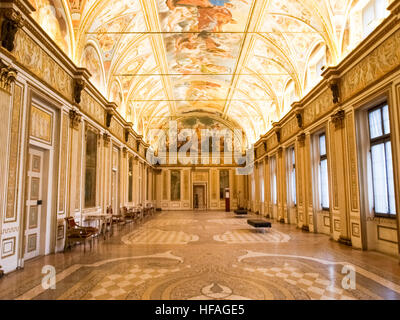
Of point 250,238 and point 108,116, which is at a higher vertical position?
point 108,116

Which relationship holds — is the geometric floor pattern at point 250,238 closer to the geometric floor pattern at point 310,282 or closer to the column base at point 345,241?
the column base at point 345,241

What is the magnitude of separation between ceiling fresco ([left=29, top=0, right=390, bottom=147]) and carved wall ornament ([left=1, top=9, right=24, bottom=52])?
5.43ft

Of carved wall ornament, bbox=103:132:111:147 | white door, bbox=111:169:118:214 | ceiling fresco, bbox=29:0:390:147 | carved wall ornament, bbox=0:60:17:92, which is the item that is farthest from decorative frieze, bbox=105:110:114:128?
carved wall ornament, bbox=0:60:17:92

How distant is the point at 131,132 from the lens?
63.9 feet

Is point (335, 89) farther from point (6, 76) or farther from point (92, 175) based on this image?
point (92, 175)

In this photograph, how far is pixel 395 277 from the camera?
19.5ft

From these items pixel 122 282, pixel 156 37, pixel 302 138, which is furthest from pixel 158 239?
pixel 156 37

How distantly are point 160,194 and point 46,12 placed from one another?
79.4 ft

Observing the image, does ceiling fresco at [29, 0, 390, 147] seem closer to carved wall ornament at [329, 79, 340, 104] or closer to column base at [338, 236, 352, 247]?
carved wall ornament at [329, 79, 340, 104]

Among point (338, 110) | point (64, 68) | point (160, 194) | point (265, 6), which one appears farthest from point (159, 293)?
point (160, 194)

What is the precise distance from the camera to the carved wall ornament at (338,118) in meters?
10.1

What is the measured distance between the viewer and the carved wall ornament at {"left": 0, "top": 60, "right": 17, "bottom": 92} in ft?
20.3

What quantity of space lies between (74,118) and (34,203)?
316cm

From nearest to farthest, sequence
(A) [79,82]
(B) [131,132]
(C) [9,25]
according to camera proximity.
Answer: (C) [9,25]
(A) [79,82]
(B) [131,132]
